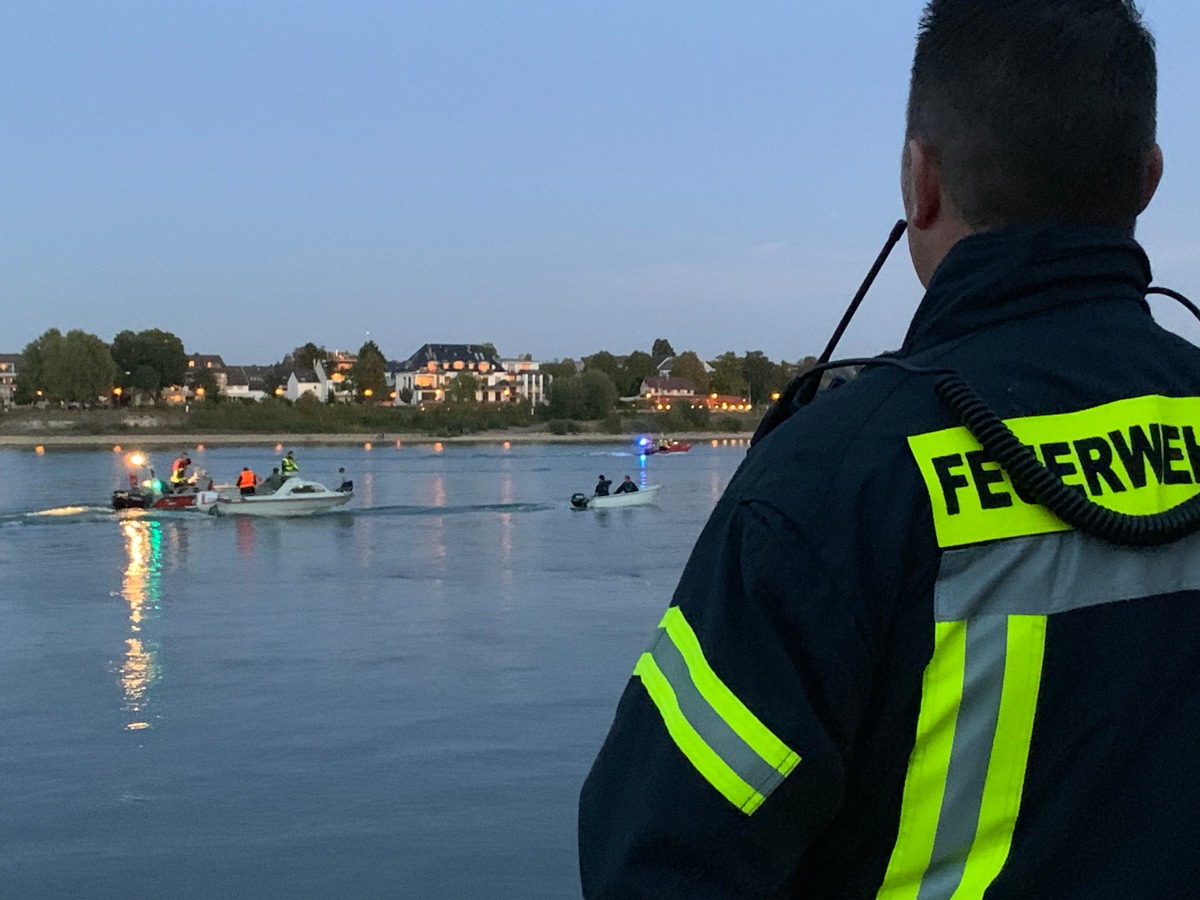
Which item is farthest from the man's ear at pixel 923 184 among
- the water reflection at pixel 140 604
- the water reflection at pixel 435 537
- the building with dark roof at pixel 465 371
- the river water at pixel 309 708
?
the building with dark roof at pixel 465 371

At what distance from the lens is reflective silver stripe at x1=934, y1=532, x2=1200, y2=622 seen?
1.61 metres

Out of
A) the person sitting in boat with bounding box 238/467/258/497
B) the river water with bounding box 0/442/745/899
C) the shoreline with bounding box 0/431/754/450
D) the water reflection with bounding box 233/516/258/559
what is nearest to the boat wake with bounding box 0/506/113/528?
the person sitting in boat with bounding box 238/467/258/497

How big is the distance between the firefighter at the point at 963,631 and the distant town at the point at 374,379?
111m

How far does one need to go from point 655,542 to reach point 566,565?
4.89 m

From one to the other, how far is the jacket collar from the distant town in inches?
4362

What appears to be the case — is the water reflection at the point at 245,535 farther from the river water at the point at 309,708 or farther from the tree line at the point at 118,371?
the tree line at the point at 118,371

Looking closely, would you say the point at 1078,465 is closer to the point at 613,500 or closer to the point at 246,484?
the point at 246,484

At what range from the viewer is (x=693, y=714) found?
1598 millimetres

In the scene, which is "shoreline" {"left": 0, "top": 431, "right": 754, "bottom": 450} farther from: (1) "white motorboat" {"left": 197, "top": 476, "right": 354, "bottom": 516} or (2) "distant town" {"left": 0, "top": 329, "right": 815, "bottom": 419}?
(1) "white motorboat" {"left": 197, "top": 476, "right": 354, "bottom": 516}

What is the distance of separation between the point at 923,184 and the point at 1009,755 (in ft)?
2.33

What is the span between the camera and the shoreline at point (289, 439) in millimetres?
111750

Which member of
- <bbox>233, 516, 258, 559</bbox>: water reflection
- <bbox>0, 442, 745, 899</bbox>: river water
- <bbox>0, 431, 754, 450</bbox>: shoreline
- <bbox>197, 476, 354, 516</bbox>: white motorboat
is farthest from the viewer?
<bbox>0, 431, 754, 450</bbox>: shoreline

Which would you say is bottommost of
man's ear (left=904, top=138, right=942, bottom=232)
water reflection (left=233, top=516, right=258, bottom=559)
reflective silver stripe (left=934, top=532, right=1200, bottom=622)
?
water reflection (left=233, top=516, right=258, bottom=559)

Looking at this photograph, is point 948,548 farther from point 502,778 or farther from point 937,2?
point 502,778
